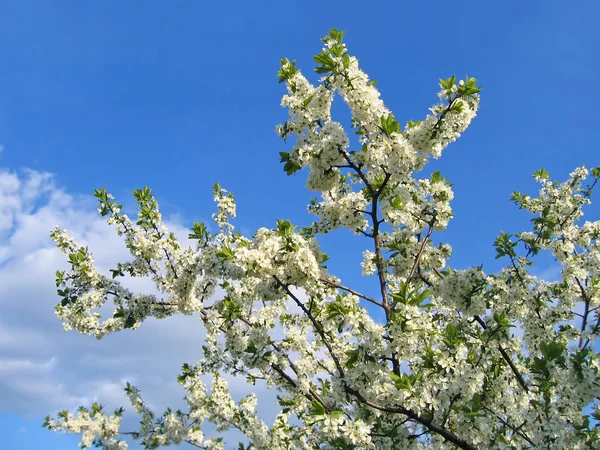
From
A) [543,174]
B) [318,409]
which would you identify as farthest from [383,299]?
[543,174]

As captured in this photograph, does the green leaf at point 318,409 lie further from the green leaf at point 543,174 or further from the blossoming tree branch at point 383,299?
the green leaf at point 543,174

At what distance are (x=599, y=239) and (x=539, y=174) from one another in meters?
2.21

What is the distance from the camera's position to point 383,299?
7.15 metres

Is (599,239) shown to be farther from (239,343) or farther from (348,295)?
(239,343)

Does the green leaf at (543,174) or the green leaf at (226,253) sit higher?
the green leaf at (543,174)

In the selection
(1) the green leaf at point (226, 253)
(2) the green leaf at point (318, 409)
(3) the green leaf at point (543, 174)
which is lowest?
(2) the green leaf at point (318, 409)

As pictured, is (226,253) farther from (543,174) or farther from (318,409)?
(543,174)

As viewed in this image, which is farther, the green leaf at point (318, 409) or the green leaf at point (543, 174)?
the green leaf at point (543, 174)

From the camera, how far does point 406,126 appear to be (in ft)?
24.0

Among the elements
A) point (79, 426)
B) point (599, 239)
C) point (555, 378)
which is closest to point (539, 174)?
point (599, 239)

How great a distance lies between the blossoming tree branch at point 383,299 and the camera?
6207 millimetres

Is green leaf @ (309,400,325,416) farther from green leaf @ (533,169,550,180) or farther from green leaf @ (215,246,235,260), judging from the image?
green leaf @ (533,169,550,180)

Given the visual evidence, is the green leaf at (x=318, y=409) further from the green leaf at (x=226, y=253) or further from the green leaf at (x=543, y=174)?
the green leaf at (x=543, y=174)

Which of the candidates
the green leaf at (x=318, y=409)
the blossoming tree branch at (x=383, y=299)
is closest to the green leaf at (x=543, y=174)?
Result: the blossoming tree branch at (x=383, y=299)
